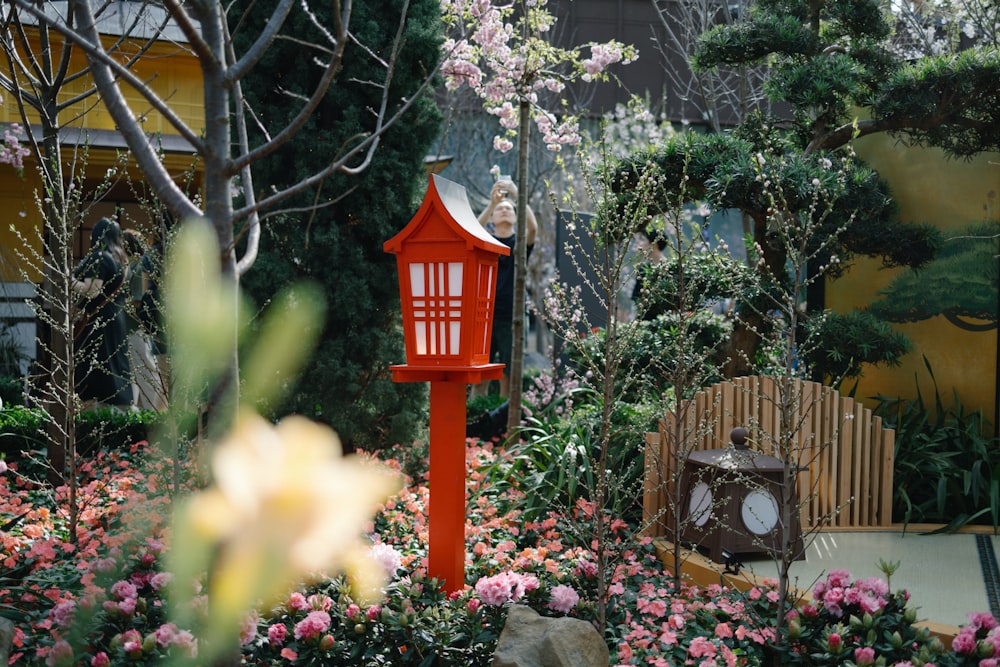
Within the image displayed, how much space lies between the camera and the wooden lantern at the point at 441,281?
3.86m

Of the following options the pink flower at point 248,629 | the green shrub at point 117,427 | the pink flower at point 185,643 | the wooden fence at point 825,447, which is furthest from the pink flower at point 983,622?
the green shrub at point 117,427

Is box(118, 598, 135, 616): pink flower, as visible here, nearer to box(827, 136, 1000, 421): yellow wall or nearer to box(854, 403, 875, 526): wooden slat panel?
box(854, 403, 875, 526): wooden slat panel

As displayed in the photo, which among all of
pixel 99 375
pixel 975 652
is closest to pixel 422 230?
pixel 975 652

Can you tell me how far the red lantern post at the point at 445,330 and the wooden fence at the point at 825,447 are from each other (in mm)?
1392

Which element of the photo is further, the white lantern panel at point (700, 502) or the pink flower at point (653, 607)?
the white lantern panel at point (700, 502)

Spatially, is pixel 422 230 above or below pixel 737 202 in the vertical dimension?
below

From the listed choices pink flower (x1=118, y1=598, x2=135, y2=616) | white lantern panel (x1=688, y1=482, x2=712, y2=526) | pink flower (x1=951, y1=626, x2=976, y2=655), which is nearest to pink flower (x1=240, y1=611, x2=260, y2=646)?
pink flower (x1=118, y1=598, x2=135, y2=616)

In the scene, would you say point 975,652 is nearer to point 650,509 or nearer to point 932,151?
point 650,509

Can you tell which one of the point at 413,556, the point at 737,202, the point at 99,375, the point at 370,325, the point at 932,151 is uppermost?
the point at 932,151

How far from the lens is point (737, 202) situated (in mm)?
5355

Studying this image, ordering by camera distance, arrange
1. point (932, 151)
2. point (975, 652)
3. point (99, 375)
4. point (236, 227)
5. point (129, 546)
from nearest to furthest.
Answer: point (975, 652) → point (129, 546) → point (236, 227) → point (932, 151) → point (99, 375)

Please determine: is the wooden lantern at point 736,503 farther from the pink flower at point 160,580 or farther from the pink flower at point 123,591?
the pink flower at point 123,591

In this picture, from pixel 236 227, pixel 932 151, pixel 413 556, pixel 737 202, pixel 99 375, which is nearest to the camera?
pixel 413 556

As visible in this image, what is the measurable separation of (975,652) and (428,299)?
2.56 m
